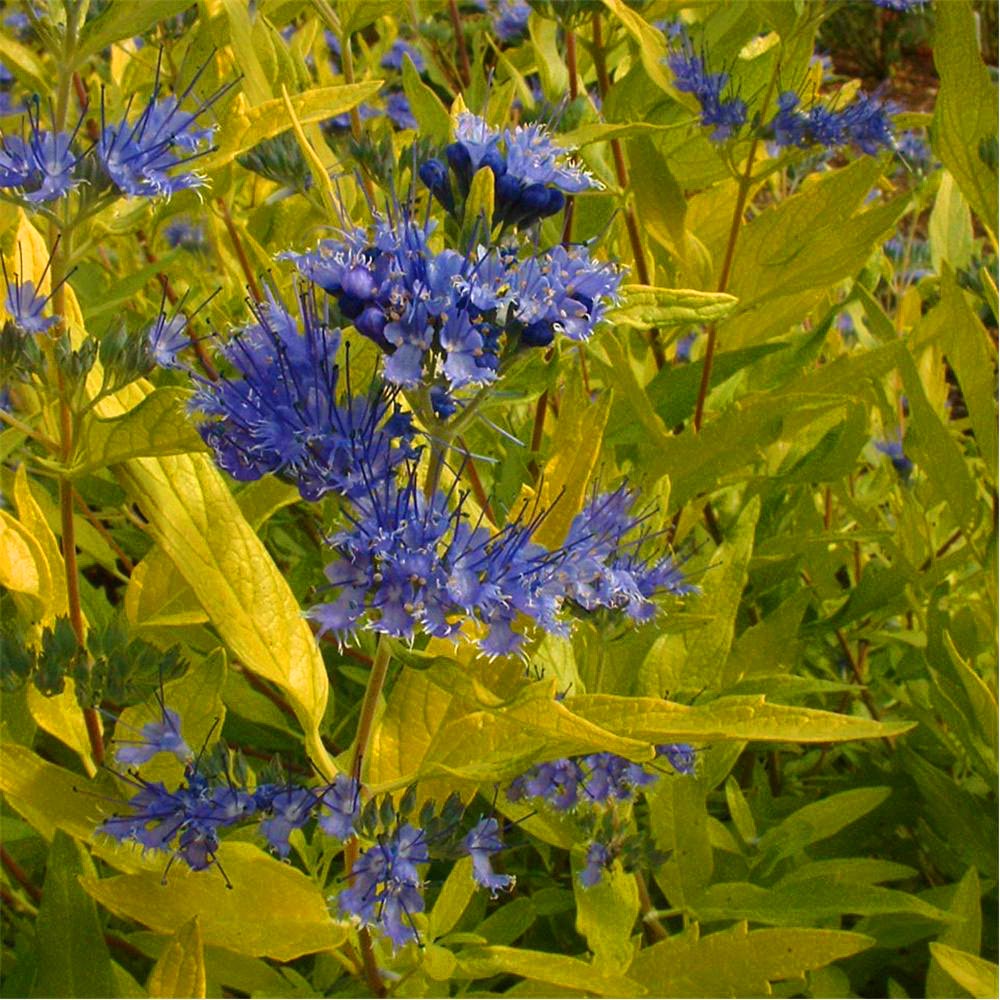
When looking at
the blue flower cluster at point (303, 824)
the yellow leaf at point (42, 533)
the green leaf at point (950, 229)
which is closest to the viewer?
the blue flower cluster at point (303, 824)

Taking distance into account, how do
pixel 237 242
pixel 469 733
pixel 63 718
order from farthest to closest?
pixel 237 242 < pixel 63 718 < pixel 469 733

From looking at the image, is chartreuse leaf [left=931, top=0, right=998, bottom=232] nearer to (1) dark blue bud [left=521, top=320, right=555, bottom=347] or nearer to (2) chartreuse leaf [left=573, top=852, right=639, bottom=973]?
(1) dark blue bud [left=521, top=320, right=555, bottom=347]

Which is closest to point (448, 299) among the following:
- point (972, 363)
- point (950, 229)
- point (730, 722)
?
point (730, 722)

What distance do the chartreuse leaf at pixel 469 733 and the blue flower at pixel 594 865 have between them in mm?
354

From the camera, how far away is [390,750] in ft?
4.24

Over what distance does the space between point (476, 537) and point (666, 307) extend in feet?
1.21

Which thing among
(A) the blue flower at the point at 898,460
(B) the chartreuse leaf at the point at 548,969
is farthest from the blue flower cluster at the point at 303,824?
(A) the blue flower at the point at 898,460

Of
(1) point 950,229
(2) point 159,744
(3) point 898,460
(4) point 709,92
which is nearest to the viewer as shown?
(2) point 159,744

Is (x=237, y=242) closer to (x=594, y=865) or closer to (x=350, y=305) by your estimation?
(x=350, y=305)

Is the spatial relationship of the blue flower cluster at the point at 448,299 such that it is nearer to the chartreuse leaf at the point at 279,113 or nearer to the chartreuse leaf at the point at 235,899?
the chartreuse leaf at the point at 279,113

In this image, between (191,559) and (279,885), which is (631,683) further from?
(191,559)

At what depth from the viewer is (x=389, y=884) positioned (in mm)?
1176

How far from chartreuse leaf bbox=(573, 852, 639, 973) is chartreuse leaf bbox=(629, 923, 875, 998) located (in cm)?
4

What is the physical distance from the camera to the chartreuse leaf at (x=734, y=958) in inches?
53.6
